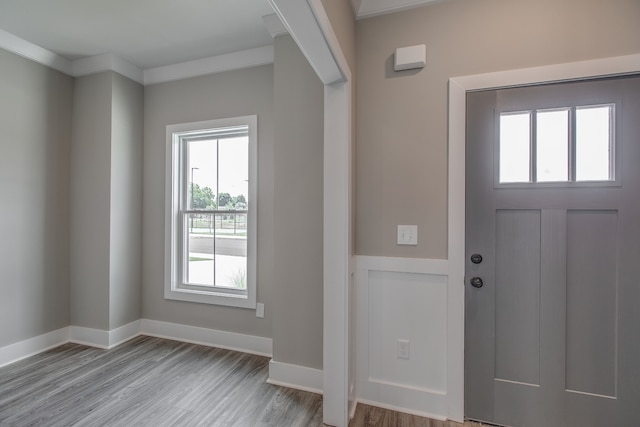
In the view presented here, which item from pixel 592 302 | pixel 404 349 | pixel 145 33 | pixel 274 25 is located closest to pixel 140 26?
pixel 145 33

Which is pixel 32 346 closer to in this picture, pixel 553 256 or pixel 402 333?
pixel 402 333

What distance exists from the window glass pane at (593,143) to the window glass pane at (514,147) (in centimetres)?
24

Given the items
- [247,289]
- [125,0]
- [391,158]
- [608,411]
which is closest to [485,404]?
[608,411]

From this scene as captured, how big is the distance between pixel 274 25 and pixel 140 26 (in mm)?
1083

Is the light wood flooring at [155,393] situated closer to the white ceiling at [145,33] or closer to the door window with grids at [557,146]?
the door window with grids at [557,146]

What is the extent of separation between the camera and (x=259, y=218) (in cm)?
261

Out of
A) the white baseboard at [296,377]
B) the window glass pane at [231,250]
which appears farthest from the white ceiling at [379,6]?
the white baseboard at [296,377]

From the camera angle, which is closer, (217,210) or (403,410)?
(403,410)


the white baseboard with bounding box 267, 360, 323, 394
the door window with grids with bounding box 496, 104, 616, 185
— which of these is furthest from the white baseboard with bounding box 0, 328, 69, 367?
the door window with grids with bounding box 496, 104, 616, 185

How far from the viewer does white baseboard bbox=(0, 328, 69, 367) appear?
242 centimetres

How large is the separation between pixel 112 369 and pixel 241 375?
1057mm

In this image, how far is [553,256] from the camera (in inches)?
64.5

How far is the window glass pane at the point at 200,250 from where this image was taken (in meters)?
2.92

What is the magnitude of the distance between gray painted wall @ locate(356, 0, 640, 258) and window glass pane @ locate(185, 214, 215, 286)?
165 centimetres
